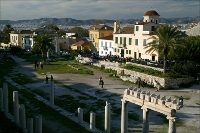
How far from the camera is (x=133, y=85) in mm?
36812

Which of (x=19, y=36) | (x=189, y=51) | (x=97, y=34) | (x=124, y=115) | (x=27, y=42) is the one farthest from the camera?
(x=19, y=36)

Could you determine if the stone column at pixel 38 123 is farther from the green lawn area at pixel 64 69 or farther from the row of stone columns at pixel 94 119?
the green lawn area at pixel 64 69

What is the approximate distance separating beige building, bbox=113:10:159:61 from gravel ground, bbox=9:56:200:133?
869 cm

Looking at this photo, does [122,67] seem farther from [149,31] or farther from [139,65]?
[149,31]

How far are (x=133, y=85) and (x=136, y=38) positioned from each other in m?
15.3

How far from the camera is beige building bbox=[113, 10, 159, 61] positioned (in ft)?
156

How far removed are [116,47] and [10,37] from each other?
54241 mm

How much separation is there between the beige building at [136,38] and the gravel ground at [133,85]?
8.69 m

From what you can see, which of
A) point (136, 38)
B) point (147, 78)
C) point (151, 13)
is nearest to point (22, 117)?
point (147, 78)

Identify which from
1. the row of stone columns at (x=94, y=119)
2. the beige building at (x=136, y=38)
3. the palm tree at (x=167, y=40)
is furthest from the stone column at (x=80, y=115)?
the beige building at (x=136, y=38)

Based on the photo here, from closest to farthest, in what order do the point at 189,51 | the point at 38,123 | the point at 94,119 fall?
1. the point at 38,123
2. the point at 94,119
3. the point at 189,51

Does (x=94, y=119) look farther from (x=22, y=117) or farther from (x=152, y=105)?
(x=152, y=105)

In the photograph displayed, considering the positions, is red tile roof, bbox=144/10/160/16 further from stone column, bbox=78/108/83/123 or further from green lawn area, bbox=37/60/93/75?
stone column, bbox=78/108/83/123

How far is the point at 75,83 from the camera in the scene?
3744 centimetres
